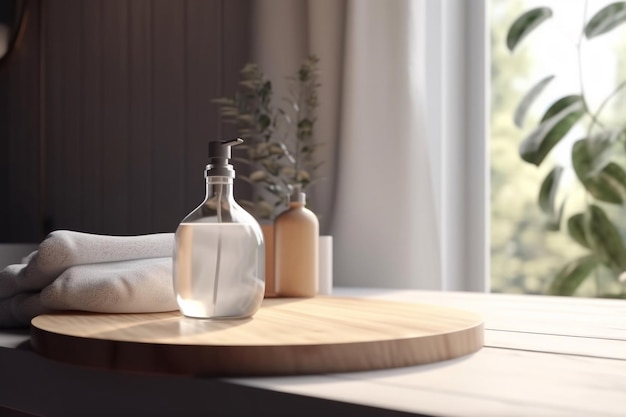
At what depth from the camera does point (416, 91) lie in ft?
5.59

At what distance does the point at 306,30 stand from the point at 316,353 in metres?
1.41

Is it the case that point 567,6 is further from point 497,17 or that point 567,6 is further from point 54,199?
point 54,199

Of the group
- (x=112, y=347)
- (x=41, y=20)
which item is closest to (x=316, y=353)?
(x=112, y=347)

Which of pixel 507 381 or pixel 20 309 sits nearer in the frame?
pixel 507 381

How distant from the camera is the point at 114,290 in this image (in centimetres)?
87

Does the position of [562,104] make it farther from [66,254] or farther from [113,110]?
[113,110]

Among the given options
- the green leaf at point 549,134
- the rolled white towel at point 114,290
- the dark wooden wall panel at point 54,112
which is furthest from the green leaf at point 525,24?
the dark wooden wall panel at point 54,112

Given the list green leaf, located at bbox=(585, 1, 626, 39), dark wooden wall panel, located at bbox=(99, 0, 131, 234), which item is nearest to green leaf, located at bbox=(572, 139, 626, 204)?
green leaf, located at bbox=(585, 1, 626, 39)

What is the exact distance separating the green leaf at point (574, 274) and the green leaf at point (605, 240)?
0.11 feet

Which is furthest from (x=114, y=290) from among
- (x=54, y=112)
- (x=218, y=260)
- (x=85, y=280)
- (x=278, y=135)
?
(x=54, y=112)

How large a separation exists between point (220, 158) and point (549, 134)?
117cm

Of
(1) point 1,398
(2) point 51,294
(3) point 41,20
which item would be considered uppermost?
(3) point 41,20

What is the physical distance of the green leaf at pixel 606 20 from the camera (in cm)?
174

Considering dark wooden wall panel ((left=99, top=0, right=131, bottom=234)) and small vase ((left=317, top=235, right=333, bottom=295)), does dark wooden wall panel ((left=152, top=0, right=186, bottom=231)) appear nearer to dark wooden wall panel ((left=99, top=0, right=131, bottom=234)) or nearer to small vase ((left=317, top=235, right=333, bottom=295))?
dark wooden wall panel ((left=99, top=0, right=131, bottom=234))
